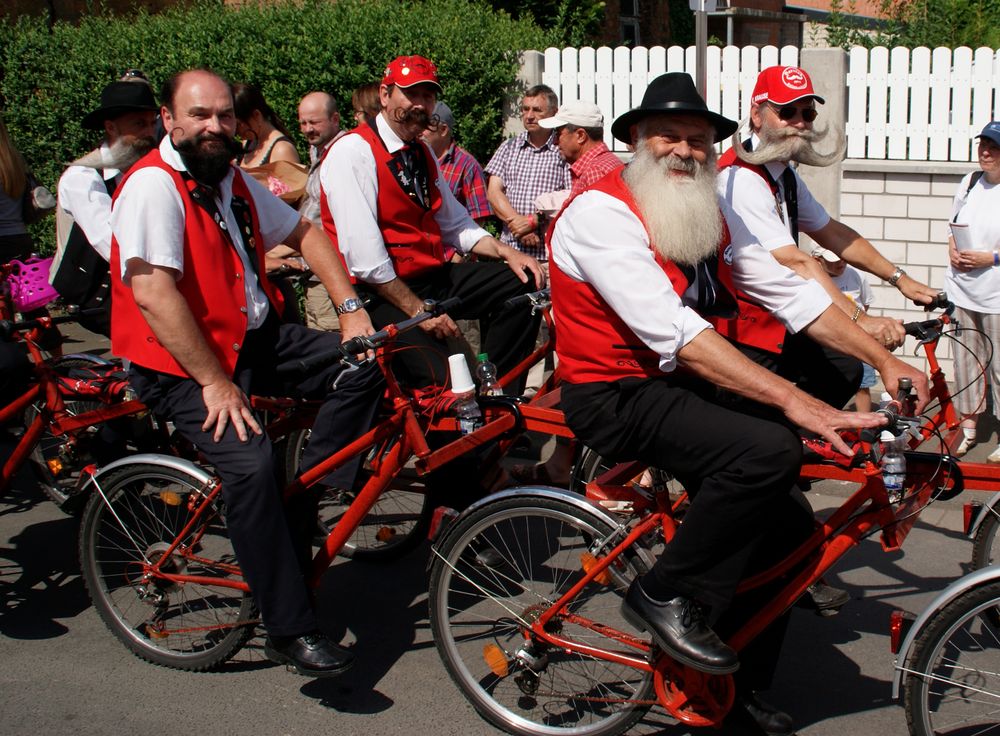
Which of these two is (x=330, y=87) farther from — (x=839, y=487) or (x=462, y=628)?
(x=462, y=628)

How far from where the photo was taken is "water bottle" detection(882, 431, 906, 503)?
10.3ft

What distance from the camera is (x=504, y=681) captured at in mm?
3844

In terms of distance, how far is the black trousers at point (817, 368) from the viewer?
4.30 m

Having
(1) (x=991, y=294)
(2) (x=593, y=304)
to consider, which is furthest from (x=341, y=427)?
(1) (x=991, y=294)

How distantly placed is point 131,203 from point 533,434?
3.63 meters

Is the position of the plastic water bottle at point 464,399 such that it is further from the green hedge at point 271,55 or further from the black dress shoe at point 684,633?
the green hedge at point 271,55

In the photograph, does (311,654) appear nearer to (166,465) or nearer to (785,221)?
(166,465)

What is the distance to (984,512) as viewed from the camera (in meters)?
3.86

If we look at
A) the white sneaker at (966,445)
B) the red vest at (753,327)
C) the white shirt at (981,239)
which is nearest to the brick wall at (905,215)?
the white shirt at (981,239)

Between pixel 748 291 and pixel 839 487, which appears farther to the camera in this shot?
pixel 839 487

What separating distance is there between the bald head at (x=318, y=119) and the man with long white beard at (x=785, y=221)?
12.1ft

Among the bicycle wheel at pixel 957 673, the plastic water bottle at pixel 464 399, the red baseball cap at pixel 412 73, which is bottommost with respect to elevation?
the bicycle wheel at pixel 957 673

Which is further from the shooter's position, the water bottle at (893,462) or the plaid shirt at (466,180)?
the plaid shirt at (466,180)

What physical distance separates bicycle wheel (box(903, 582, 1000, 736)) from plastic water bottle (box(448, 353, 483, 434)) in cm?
167
